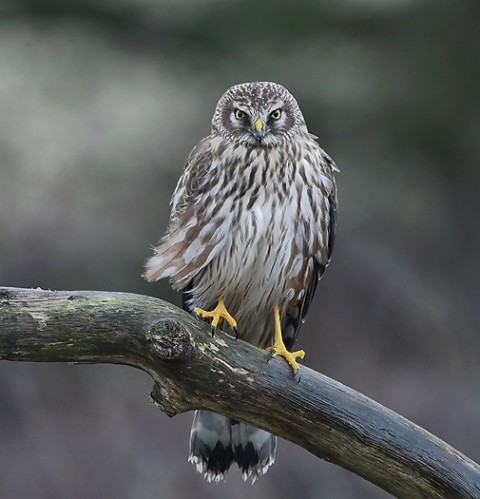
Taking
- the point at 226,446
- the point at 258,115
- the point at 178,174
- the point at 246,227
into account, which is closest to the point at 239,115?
the point at 258,115

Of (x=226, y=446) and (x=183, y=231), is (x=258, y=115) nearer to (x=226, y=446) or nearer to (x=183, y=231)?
(x=183, y=231)

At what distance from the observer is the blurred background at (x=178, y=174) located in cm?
595

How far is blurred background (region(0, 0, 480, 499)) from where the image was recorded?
595 cm

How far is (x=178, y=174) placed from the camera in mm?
6531

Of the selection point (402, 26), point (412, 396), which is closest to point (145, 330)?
point (412, 396)

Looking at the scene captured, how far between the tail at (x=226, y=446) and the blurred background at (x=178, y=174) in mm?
1781

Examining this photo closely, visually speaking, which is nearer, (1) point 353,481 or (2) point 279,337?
(2) point 279,337

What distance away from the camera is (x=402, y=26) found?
7.06 m

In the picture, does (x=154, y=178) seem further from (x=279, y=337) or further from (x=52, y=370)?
(x=279, y=337)

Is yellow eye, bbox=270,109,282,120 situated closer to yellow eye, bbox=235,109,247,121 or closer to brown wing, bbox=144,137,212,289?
yellow eye, bbox=235,109,247,121

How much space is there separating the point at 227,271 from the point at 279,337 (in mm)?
348

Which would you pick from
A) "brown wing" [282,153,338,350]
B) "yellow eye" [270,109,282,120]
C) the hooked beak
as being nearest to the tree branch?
"brown wing" [282,153,338,350]

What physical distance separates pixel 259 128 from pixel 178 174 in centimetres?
261

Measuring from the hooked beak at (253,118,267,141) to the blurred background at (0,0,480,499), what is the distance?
242cm
